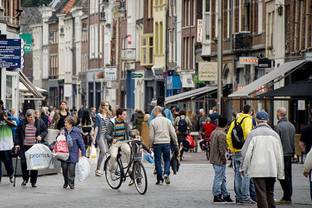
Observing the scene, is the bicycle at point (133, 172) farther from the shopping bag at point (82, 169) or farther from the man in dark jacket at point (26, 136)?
the man in dark jacket at point (26, 136)

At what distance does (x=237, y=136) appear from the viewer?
25422 mm

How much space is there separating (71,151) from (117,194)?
2.33 metres

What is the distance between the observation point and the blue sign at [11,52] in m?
41.1

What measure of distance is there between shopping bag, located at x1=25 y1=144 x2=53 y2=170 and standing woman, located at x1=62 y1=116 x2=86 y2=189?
743mm

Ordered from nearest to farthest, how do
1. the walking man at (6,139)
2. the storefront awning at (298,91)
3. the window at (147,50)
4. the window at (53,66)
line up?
the walking man at (6,139) → the storefront awning at (298,91) → the window at (147,50) → the window at (53,66)

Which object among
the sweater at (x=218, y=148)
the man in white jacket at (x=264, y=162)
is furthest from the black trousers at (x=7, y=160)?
the man in white jacket at (x=264, y=162)

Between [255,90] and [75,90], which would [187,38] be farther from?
[75,90]

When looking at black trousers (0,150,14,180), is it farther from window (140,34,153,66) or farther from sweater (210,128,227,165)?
window (140,34,153,66)

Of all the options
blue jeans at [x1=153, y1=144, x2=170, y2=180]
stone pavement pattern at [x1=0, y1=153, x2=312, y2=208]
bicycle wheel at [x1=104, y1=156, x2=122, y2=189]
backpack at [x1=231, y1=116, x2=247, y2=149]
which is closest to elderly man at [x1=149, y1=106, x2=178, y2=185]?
blue jeans at [x1=153, y1=144, x2=170, y2=180]

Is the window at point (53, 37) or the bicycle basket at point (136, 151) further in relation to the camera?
the window at point (53, 37)

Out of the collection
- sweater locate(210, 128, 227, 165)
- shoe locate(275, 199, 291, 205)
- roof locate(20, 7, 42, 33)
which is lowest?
shoe locate(275, 199, 291, 205)

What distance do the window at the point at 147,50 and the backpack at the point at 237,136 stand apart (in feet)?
209

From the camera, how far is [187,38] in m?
80.1

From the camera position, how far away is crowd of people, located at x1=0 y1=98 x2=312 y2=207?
72.4ft
